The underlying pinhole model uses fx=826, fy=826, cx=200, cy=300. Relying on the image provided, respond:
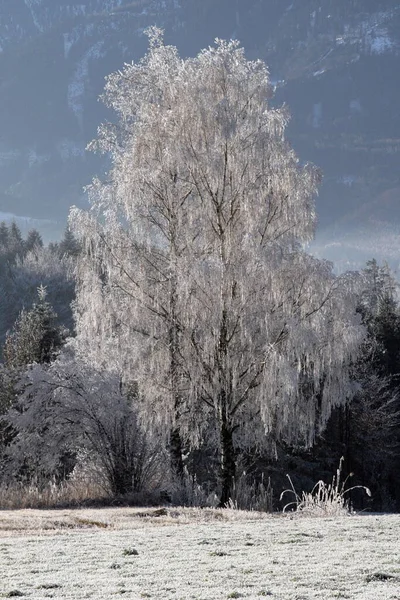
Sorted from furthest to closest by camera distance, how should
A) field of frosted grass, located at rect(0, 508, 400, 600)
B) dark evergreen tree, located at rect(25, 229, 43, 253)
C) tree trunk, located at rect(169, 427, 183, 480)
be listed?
dark evergreen tree, located at rect(25, 229, 43, 253) < tree trunk, located at rect(169, 427, 183, 480) < field of frosted grass, located at rect(0, 508, 400, 600)

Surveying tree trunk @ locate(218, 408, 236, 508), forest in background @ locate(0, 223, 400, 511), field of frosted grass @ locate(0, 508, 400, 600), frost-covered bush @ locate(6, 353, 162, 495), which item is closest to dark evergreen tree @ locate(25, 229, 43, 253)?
forest in background @ locate(0, 223, 400, 511)

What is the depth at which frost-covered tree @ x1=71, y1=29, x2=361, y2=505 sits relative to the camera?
16422 mm

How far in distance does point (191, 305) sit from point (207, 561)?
32.9ft

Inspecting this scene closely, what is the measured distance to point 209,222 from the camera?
1800 cm

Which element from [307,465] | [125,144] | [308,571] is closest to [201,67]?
[125,144]

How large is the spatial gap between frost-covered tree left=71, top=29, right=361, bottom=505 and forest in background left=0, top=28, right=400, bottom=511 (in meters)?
0.04

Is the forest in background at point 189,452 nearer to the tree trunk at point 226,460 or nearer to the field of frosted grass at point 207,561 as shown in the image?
the tree trunk at point 226,460

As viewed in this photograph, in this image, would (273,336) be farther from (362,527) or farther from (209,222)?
(362,527)

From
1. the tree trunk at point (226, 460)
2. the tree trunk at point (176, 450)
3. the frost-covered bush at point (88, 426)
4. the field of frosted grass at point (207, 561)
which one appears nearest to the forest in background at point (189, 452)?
the frost-covered bush at point (88, 426)

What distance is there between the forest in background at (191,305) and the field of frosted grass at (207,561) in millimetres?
6040

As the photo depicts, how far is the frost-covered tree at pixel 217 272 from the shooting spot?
1642 centimetres

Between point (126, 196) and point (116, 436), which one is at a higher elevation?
point (126, 196)

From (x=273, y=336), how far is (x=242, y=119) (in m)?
5.18

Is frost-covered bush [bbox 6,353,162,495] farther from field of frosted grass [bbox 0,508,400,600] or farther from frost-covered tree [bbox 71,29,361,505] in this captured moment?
field of frosted grass [bbox 0,508,400,600]
